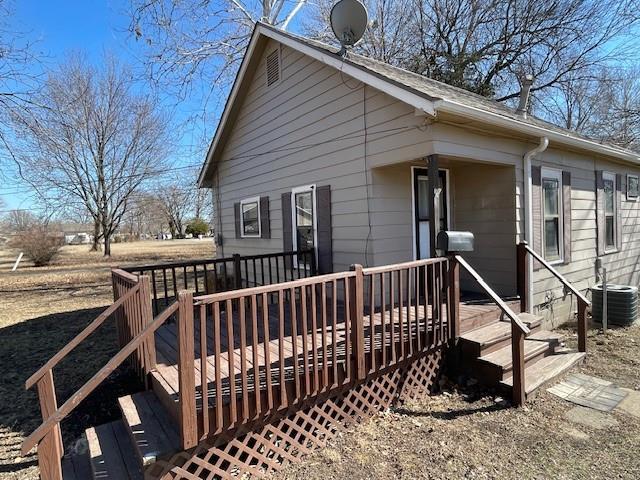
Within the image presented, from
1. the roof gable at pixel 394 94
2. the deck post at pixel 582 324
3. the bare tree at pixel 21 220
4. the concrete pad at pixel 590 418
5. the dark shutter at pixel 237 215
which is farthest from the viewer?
the bare tree at pixel 21 220

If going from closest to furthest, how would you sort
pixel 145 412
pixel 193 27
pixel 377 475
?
pixel 377 475, pixel 145 412, pixel 193 27

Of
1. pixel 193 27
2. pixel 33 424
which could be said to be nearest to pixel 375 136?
pixel 33 424

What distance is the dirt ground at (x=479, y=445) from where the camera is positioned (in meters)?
2.69

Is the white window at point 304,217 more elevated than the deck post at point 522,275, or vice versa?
the white window at point 304,217

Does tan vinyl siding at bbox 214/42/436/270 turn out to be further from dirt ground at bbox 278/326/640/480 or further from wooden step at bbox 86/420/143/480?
wooden step at bbox 86/420/143/480

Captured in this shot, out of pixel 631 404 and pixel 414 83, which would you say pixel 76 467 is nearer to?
pixel 631 404

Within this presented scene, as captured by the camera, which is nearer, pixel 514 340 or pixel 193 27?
pixel 514 340

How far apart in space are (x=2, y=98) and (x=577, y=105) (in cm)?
2337

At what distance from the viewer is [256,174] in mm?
8109

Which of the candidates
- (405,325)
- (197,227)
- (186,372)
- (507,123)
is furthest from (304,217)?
(197,227)

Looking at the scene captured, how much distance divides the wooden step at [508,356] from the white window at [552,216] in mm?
1928

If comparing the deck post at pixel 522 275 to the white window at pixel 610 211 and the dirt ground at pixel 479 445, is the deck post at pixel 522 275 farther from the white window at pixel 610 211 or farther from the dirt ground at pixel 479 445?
the white window at pixel 610 211

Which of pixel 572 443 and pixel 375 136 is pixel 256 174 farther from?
pixel 572 443

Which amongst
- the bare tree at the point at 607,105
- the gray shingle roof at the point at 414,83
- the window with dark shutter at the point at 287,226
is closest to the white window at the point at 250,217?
the window with dark shutter at the point at 287,226
